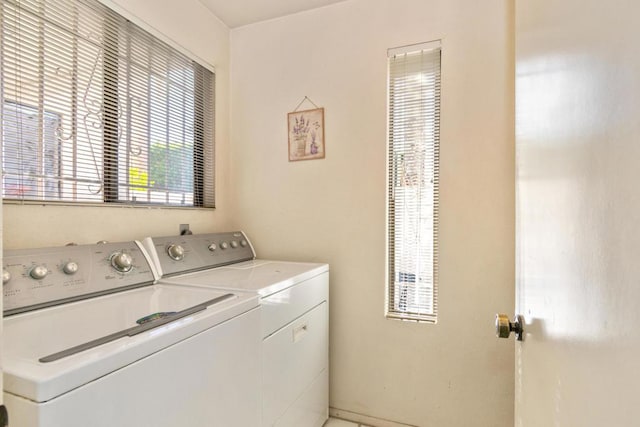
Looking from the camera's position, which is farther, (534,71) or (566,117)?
(534,71)

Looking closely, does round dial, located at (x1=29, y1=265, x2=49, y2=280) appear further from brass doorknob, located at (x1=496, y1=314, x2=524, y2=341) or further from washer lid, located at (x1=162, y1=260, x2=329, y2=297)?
brass doorknob, located at (x1=496, y1=314, x2=524, y2=341)

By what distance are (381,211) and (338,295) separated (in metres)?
0.59

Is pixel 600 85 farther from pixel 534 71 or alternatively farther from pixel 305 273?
pixel 305 273

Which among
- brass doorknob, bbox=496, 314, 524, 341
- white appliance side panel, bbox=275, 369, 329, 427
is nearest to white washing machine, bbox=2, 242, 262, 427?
white appliance side panel, bbox=275, 369, 329, 427

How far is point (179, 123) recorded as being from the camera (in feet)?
6.01

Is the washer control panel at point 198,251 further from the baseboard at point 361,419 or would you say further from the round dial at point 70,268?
the baseboard at point 361,419

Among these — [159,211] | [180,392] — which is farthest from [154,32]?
[180,392]

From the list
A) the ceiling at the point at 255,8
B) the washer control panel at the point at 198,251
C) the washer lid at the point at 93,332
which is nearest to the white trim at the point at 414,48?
the ceiling at the point at 255,8

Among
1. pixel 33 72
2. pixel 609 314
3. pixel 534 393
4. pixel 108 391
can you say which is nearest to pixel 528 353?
pixel 534 393

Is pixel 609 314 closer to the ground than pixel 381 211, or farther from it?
closer to the ground

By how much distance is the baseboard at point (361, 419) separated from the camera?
179 centimetres

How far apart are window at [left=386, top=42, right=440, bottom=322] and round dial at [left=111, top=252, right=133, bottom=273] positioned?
52.9 inches

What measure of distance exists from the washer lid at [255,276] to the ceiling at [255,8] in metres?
1.64

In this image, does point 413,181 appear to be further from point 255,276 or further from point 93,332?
point 93,332
